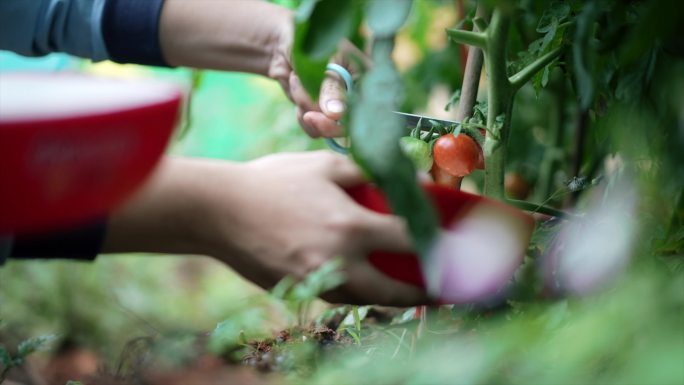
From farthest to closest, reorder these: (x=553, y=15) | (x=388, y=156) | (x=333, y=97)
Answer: (x=333, y=97) < (x=553, y=15) < (x=388, y=156)

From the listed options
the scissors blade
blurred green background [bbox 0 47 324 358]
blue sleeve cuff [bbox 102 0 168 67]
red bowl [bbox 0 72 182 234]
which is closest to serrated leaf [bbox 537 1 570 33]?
the scissors blade

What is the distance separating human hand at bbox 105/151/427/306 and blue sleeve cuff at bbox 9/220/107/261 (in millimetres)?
26

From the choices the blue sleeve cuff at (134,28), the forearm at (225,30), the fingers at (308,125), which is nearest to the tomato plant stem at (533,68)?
the fingers at (308,125)

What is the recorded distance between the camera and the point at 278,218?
1.91 feet

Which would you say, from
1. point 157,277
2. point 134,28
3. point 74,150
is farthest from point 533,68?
point 157,277

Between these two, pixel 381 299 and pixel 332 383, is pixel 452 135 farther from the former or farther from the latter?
pixel 332 383

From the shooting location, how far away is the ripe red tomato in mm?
702

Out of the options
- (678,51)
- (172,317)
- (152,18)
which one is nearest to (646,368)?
(678,51)

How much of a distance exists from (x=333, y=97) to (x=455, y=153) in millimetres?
192

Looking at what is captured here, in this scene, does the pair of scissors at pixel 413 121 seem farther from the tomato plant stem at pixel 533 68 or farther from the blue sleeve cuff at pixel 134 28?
the blue sleeve cuff at pixel 134 28

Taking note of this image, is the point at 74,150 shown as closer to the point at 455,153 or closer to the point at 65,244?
the point at 65,244

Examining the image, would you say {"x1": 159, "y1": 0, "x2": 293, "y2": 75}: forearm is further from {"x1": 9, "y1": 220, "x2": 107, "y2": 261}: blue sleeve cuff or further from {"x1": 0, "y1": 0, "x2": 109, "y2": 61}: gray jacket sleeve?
{"x1": 9, "y1": 220, "x2": 107, "y2": 261}: blue sleeve cuff

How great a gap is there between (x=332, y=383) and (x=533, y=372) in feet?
0.44

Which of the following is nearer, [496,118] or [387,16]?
[387,16]
